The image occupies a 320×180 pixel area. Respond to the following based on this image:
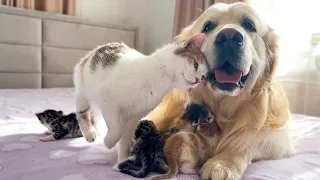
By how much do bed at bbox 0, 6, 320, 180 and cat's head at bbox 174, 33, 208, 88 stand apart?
27 centimetres

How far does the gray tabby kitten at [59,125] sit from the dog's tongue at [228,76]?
584 millimetres

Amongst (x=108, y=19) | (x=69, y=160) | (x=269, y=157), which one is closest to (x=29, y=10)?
(x=108, y=19)

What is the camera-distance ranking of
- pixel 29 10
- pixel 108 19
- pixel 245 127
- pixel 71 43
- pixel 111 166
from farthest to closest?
pixel 108 19
pixel 71 43
pixel 29 10
pixel 245 127
pixel 111 166

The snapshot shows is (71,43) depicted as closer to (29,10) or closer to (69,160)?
(29,10)

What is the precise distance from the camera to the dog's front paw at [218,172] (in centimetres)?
77

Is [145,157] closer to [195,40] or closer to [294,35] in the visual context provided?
[195,40]

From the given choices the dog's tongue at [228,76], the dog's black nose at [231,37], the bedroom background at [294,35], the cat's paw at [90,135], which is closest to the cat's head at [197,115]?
the dog's tongue at [228,76]

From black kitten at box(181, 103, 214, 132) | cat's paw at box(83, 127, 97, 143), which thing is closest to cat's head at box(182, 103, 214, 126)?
black kitten at box(181, 103, 214, 132)

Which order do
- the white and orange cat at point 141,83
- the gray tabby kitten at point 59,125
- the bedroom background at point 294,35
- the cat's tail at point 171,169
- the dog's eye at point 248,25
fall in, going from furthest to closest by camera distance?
the bedroom background at point 294,35
the gray tabby kitten at point 59,125
the dog's eye at point 248,25
the white and orange cat at point 141,83
the cat's tail at point 171,169

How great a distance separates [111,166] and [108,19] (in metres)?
3.33

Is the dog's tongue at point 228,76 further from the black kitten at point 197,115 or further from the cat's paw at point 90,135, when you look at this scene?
the cat's paw at point 90,135

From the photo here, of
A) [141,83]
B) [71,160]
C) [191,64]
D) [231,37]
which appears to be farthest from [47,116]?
[231,37]

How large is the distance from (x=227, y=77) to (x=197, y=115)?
0.50 ft

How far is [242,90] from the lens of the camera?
98 cm
